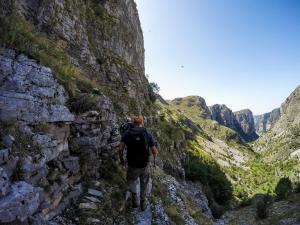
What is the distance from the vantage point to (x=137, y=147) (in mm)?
11523

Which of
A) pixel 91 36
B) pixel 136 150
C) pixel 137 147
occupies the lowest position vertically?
pixel 136 150

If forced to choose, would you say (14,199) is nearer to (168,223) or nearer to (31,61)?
(31,61)

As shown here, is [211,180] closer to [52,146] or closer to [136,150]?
[136,150]

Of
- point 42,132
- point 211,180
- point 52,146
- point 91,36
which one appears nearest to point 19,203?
point 52,146

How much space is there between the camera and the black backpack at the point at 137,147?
11484 millimetres

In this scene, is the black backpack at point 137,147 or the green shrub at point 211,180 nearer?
the black backpack at point 137,147

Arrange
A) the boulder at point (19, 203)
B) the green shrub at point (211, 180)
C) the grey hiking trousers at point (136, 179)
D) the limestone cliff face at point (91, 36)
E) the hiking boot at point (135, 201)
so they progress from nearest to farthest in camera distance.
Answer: the boulder at point (19, 203), the grey hiking trousers at point (136, 179), the hiking boot at point (135, 201), the limestone cliff face at point (91, 36), the green shrub at point (211, 180)

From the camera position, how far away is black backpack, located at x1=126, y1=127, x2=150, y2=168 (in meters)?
11.5

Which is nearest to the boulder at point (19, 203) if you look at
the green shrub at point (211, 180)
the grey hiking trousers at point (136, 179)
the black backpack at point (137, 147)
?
the black backpack at point (137, 147)

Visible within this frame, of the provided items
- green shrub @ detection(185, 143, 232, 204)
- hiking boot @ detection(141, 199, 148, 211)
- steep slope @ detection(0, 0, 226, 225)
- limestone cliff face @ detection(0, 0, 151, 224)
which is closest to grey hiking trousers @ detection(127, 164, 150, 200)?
hiking boot @ detection(141, 199, 148, 211)

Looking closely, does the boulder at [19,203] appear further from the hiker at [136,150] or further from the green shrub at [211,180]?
→ the green shrub at [211,180]

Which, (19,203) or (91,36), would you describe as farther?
(91,36)

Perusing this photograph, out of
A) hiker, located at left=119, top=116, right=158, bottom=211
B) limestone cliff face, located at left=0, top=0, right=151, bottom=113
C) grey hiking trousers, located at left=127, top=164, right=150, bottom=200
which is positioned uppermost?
→ limestone cliff face, located at left=0, top=0, right=151, bottom=113

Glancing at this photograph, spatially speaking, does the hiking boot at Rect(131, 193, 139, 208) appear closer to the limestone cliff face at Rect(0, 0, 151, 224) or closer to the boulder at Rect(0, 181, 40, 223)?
the limestone cliff face at Rect(0, 0, 151, 224)
